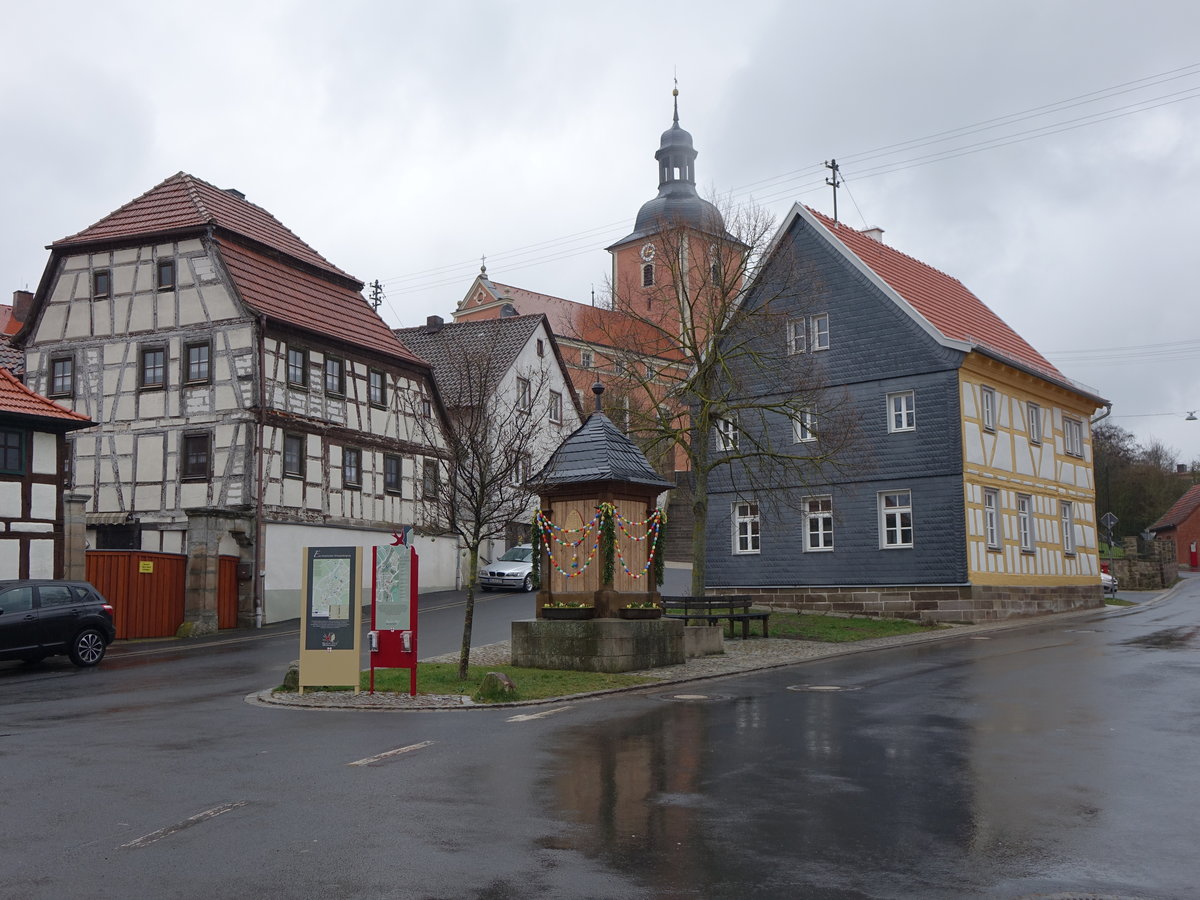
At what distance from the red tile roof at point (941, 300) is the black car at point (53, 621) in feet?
67.8

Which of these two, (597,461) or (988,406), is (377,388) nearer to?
(988,406)

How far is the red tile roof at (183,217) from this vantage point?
3438 centimetres

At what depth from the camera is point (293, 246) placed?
38.6m

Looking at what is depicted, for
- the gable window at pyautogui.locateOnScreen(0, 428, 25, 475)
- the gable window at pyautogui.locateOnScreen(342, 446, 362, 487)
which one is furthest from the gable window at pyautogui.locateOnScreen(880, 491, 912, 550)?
the gable window at pyautogui.locateOnScreen(0, 428, 25, 475)

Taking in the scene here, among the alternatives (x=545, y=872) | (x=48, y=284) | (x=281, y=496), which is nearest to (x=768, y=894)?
(x=545, y=872)

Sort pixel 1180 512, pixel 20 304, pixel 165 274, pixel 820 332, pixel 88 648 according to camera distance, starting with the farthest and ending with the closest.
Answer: pixel 1180 512 → pixel 20 304 → pixel 165 274 → pixel 820 332 → pixel 88 648

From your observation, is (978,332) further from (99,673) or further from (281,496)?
(99,673)

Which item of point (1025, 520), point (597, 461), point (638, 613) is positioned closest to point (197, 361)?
point (597, 461)

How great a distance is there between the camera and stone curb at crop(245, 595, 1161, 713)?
14891 millimetres

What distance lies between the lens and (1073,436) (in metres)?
38.8

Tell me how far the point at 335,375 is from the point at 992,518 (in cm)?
1941

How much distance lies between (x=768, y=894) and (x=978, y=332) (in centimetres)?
3067

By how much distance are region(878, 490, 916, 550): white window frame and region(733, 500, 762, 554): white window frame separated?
3.64m

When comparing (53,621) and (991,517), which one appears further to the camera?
(991,517)
